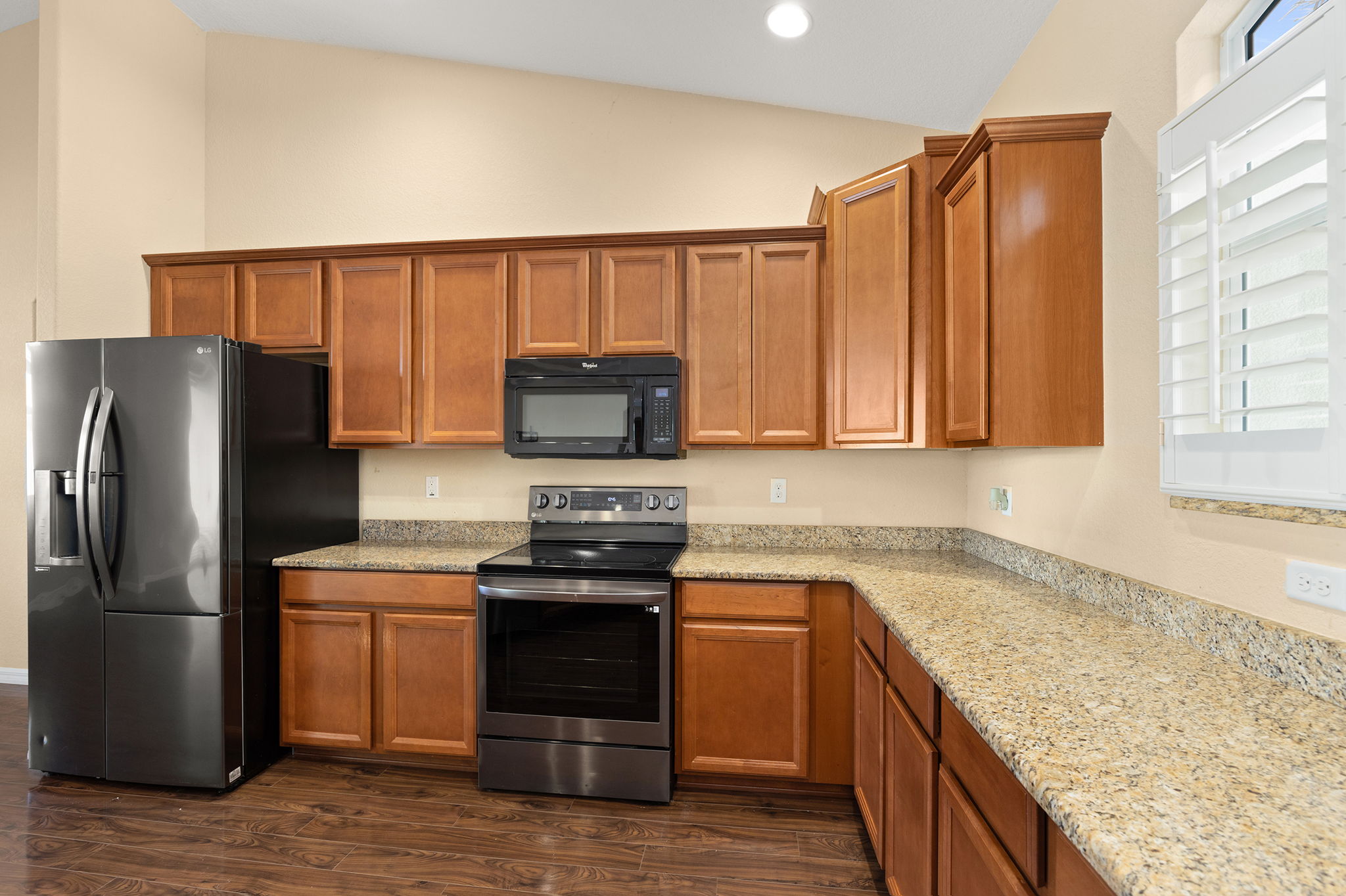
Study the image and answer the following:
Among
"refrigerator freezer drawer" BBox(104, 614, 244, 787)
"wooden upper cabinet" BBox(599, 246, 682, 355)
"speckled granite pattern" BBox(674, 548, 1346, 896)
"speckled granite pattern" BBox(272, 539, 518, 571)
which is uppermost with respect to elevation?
"wooden upper cabinet" BBox(599, 246, 682, 355)

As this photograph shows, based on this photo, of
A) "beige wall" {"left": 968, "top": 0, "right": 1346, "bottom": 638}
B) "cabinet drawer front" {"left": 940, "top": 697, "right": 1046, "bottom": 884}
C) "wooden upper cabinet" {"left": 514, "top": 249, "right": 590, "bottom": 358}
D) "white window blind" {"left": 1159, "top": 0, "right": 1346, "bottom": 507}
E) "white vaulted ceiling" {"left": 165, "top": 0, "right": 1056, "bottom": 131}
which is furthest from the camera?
"wooden upper cabinet" {"left": 514, "top": 249, "right": 590, "bottom": 358}

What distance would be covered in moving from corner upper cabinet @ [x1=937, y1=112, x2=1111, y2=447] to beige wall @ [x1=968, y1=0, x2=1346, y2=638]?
42 mm

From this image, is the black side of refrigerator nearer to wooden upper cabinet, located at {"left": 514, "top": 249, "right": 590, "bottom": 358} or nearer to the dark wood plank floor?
the dark wood plank floor

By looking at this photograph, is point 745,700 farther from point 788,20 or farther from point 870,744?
point 788,20

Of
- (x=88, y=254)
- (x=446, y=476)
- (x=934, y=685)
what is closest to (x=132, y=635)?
(x=446, y=476)

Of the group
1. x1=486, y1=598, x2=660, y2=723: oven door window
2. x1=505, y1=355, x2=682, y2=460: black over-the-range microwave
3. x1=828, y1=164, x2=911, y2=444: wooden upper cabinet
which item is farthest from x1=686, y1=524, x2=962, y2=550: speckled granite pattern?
x1=486, y1=598, x2=660, y2=723: oven door window

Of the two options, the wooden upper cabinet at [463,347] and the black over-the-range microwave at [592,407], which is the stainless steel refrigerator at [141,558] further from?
the black over-the-range microwave at [592,407]

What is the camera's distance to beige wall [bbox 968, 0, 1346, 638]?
4.33ft

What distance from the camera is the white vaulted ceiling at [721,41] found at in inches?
90.7

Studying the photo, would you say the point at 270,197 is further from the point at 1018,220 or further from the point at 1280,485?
the point at 1280,485

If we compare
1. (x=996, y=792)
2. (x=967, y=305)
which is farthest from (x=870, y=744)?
(x=967, y=305)

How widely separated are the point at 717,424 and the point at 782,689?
1077mm

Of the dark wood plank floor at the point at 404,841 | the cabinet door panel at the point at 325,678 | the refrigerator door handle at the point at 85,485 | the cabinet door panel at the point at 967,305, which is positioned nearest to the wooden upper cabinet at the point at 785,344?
the cabinet door panel at the point at 967,305

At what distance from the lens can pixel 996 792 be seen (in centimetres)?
112
